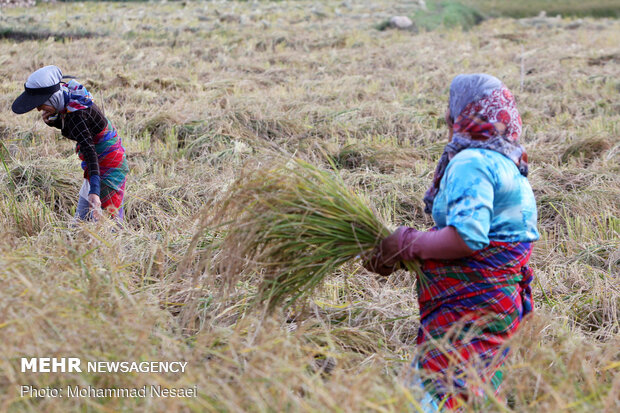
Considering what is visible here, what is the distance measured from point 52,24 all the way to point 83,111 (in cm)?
1121

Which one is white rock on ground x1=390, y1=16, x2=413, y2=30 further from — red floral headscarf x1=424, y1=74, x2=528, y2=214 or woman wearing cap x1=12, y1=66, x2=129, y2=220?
red floral headscarf x1=424, y1=74, x2=528, y2=214

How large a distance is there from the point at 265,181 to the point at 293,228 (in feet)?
0.63

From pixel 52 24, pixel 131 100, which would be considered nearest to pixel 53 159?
pixel 131 100

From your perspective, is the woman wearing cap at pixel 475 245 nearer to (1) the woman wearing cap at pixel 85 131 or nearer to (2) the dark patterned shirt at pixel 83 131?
(1) the woman wearing cap at pixel 85 131

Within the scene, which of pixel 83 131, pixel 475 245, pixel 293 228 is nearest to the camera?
pixel 475 245

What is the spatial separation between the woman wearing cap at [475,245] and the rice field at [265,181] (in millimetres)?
120

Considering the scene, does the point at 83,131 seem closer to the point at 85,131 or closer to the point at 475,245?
the point at 85,131

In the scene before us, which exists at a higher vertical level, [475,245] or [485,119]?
[485,119]

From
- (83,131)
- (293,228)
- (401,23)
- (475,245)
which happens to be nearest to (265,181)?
(293,228)

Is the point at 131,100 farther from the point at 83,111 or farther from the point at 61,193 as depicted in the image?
the point at 83,111

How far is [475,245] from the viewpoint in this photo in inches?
64.4

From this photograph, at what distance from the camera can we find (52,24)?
12.7m

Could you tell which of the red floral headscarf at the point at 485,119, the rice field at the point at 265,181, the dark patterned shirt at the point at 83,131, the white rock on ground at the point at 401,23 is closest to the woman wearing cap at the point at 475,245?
the red floral headscarf at the point at 485,119

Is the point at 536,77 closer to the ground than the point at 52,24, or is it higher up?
closer to the ground
